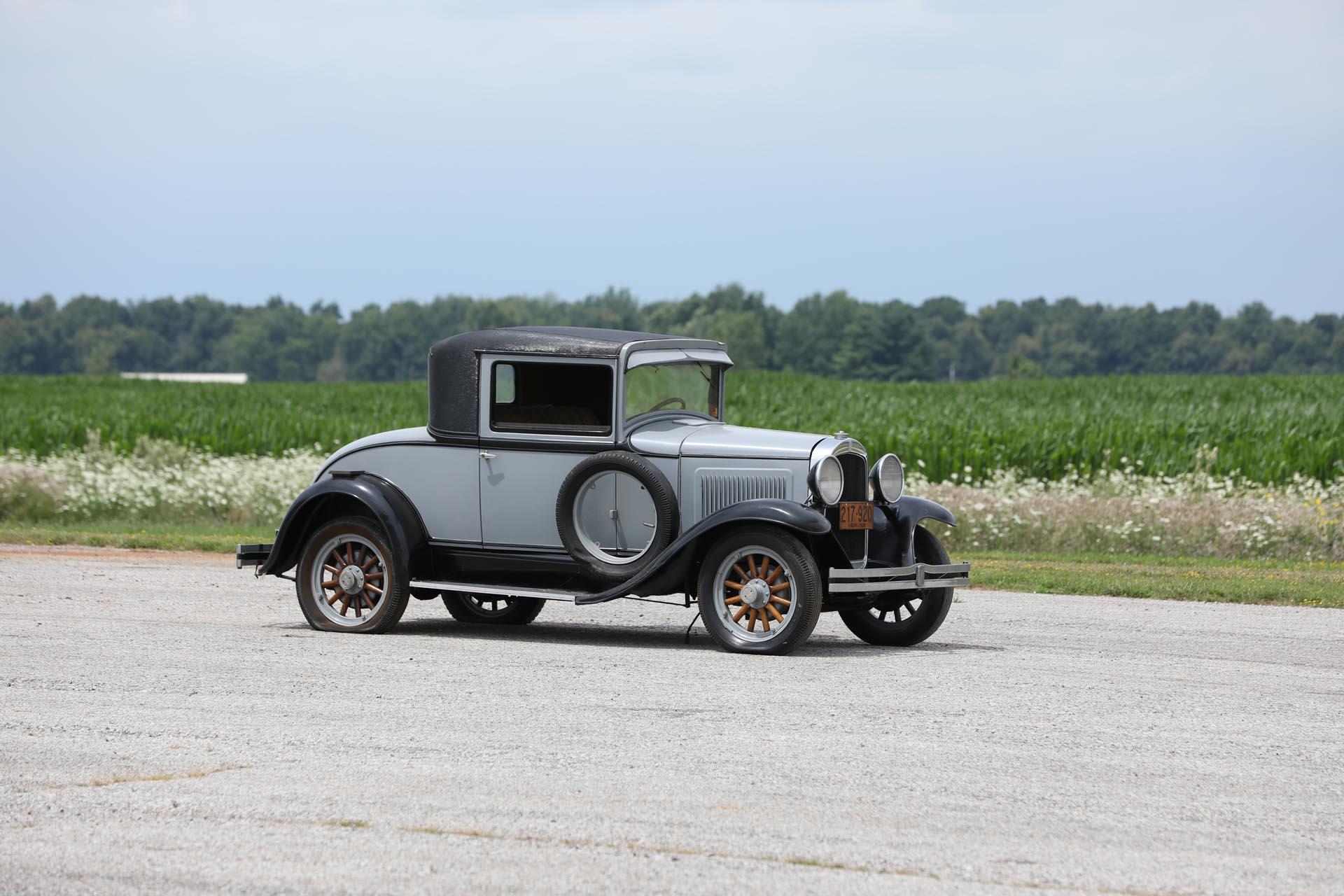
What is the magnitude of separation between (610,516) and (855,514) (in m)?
1.68

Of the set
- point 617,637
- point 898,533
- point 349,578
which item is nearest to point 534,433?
point 617,637

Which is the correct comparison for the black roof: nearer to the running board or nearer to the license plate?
the running board

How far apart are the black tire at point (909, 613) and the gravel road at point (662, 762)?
19 centimetres

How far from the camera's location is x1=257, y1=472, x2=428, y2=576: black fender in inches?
423

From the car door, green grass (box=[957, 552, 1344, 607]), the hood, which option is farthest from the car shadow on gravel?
green grass (box=[957, 552, 1344, 607])

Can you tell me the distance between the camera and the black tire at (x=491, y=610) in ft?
38.9

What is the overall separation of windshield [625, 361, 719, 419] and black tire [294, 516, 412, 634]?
2085mm

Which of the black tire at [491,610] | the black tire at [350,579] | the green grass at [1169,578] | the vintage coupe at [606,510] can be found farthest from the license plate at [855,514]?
the green grass at [1169,578]

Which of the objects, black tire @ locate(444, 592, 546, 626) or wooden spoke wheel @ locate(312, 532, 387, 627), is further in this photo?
black tire @ locate(444, 592, 546, 626)

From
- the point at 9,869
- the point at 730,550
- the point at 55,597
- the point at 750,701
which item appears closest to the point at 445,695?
the point at 750,701

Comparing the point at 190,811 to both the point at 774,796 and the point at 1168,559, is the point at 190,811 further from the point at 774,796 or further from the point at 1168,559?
the point at 1168,559

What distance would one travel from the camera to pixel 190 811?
227 inches

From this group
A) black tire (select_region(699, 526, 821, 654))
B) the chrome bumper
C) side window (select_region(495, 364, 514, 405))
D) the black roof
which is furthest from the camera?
side window (select_region(495, 364, 514, 405))

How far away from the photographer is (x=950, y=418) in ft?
92.6
